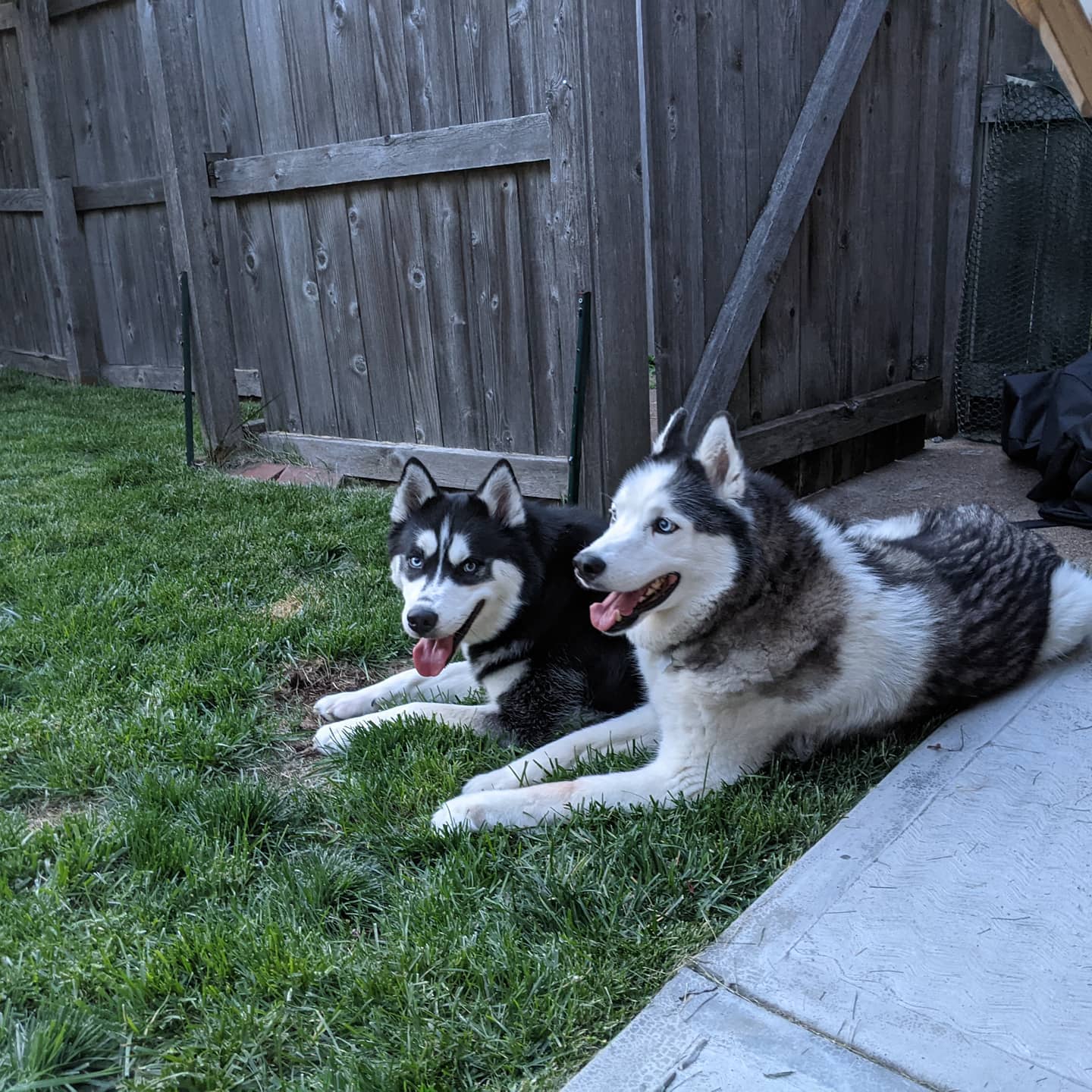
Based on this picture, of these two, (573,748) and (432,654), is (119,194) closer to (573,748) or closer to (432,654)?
(432,654)

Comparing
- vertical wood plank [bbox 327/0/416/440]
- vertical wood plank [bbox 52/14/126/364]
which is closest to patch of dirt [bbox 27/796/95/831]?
vertical wood plank [bbox 327/0/416/440]

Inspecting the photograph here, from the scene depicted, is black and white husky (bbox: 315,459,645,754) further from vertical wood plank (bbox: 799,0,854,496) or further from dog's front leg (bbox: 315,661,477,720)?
vertical wood plank (bbox: 799,0,854,496)

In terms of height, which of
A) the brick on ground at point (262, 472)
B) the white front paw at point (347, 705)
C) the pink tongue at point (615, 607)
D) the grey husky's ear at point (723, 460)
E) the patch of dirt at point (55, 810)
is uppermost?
the grey husky's ear at point (723, 460)

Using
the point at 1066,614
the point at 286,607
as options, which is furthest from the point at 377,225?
the point at 1066,614

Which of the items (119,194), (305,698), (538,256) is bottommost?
(305,698)

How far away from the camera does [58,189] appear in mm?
9234

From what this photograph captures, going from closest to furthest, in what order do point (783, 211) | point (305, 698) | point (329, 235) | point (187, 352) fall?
point (305, 698) → point (783, 211) → point (329, 235) → point (187, 352)

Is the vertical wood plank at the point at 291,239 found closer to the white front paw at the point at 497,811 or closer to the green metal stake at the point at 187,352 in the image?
the green metal stake at the point at 187,352

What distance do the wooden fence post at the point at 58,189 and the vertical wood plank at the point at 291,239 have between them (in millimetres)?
4625

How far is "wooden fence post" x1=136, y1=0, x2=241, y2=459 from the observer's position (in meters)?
5.78

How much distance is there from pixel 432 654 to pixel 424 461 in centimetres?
251

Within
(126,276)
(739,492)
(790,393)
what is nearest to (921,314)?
(790,393)

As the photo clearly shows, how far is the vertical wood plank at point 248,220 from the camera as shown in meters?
5.75

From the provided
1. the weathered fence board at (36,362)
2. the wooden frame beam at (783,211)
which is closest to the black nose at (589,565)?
the wooden frame beam at (783,211)
